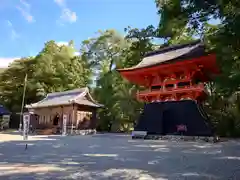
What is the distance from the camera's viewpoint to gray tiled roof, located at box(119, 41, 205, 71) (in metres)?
14.5

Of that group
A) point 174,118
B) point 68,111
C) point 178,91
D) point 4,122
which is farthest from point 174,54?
point 4,122

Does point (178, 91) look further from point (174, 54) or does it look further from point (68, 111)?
point (68, 111)

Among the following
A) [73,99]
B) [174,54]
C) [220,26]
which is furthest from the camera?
[73,99]

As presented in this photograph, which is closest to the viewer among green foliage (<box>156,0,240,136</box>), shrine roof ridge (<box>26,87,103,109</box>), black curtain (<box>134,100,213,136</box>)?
green foliage (<box>156,0,240,136</box>)

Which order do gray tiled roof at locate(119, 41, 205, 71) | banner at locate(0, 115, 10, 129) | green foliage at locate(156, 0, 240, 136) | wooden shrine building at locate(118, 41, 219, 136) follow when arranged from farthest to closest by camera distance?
banner at locate(0, 115, 10, 129) < gray tiled roof at locate(119, 41, 205, 71) < wooden shrine building at locate(118, 41, 219, 136) < green foliage at locate(156, 0, 240, 136)

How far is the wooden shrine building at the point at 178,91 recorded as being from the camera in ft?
45.6

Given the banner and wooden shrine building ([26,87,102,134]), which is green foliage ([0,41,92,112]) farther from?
wooden shrine building ([26,87,102,134])

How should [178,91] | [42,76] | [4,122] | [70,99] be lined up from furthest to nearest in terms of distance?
1. [42,76]
2. [4,122]
3. [70,99]
4. [178,91]

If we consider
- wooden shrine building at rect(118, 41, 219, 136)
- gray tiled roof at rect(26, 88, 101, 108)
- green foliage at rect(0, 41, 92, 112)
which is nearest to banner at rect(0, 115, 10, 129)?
green foliage at rect(0, 41, 92, 112)

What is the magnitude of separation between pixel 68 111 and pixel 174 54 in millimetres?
11868

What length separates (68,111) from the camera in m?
23.3

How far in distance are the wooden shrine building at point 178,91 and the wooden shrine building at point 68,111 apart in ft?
26.6

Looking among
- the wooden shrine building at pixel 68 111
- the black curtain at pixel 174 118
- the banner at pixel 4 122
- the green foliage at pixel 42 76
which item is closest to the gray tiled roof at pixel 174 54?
the black curtain at pixel 174 118

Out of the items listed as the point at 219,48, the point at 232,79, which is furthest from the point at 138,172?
the point at 219,48
